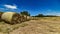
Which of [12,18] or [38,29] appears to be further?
[12,18]

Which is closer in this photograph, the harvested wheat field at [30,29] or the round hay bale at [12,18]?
the harvested wheat field at [30,29]

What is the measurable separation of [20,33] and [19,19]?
16.1ft

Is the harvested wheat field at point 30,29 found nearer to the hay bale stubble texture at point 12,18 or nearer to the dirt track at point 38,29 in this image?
the dirt track at point 38,29

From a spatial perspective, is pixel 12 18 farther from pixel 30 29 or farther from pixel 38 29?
pixel 38 29

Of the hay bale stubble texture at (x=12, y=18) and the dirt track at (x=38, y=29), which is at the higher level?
the hay bale stubble texture at (x=12, y=18)

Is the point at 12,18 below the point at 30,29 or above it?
above

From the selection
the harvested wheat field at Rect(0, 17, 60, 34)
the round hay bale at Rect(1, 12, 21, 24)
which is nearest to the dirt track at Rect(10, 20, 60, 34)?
the harvested wheat field at Rect(0, 17, 60, 34)

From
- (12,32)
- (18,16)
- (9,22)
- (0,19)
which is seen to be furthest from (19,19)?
(12,32)

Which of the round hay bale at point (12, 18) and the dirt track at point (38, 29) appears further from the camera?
the round hay bale at point (12, 18)

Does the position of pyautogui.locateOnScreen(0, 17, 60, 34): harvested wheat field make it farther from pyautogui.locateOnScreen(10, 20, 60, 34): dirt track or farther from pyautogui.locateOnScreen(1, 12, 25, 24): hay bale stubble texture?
pyautogui.locateOnScreen(1, 12, 25, 24): hay bale stubble texture

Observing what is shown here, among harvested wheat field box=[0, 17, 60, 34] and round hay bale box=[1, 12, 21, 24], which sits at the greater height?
round hay bale box=[1, 12, 21, 24]

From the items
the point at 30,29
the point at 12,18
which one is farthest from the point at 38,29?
the point at 12,18

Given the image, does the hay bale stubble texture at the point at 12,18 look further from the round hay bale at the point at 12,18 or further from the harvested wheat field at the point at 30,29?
the harvested wheat field at the point at 30,29

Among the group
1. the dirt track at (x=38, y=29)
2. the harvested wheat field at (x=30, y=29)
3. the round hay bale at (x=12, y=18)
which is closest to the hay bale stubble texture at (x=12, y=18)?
the round hay bale at (x=12, y=18)
